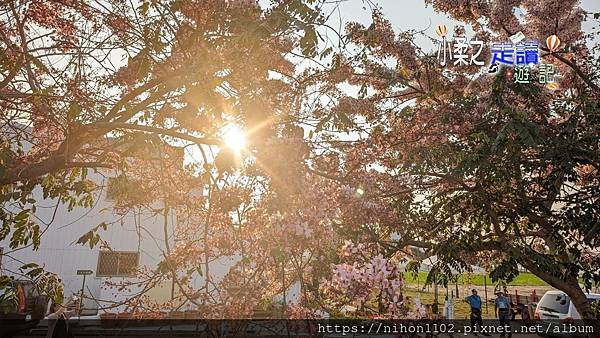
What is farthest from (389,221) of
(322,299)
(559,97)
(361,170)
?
(559,97)

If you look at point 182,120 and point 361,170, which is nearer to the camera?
point 182,120

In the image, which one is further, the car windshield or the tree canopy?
the car windshield

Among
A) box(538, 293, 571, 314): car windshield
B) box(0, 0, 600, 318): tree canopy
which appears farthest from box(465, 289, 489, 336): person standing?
box(0, 0, 600, 318): tree canopy

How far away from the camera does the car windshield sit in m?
12.0

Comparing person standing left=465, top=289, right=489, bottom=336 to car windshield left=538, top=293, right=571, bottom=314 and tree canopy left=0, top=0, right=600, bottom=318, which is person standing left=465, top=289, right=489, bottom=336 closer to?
car windshield left=538, top=293, right=571, bottom=314

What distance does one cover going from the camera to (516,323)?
1552 cm

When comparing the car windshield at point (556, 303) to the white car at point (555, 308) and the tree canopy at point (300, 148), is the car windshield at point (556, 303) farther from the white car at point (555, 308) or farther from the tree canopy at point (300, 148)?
the tree canopy at point (300, 148)

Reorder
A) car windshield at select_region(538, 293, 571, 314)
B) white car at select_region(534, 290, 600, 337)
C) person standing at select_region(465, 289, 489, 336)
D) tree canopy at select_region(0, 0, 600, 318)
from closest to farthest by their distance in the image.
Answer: tree canopy at select_region(0, 0, 600, 318) → person standing at select_region(465, 289, 489, 336) → white car at select_region(534, 290, 600, 337) → car windshield at select_region(538, 293, 571, 314)

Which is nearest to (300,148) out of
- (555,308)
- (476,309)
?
(476,309)

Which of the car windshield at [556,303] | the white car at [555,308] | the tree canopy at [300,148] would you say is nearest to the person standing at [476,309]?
the white car at [555,308]

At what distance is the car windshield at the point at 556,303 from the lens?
12.0 meters

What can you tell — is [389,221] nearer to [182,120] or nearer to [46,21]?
→ [182,120]

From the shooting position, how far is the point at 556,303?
12.4 metres

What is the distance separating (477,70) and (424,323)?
478cm
